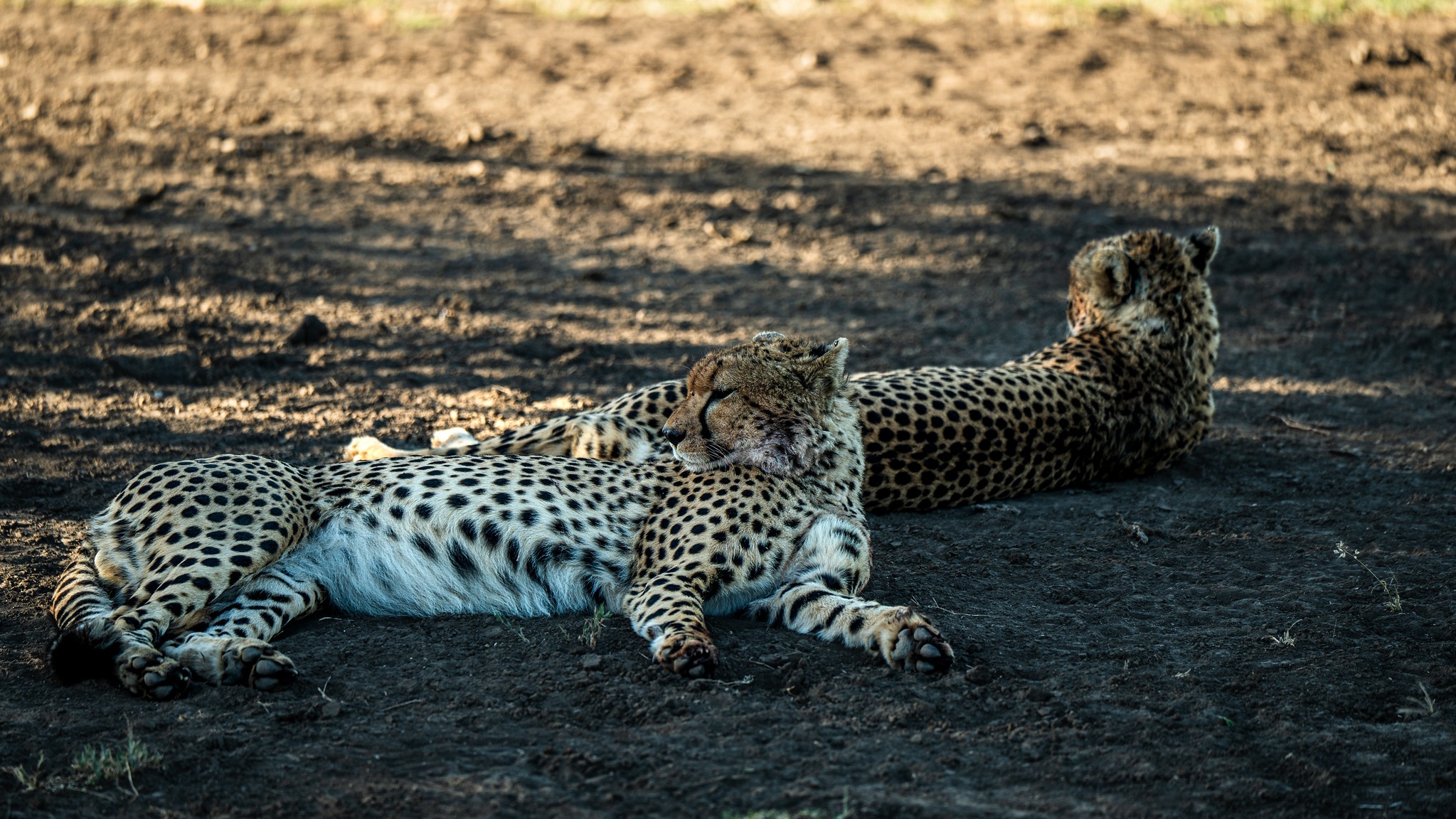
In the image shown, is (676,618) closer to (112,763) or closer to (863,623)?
(863,623)

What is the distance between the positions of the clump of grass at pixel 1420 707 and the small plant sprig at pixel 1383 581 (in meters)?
0.57

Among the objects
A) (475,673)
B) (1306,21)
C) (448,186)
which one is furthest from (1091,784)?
(1306,21)

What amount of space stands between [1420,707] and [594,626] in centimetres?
208

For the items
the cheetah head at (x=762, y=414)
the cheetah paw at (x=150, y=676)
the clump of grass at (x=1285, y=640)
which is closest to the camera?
the cheetah paw at (x=150, y=676)

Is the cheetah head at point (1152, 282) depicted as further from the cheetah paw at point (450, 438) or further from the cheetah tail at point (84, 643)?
the cheetah tail at point (84, 643)

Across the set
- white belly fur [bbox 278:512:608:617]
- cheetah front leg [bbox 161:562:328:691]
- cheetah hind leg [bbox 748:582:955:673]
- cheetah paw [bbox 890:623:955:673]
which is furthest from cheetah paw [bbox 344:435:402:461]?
cheetah paw [bbox 890:623:955:673]

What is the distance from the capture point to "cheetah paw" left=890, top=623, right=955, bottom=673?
3330 millimetres

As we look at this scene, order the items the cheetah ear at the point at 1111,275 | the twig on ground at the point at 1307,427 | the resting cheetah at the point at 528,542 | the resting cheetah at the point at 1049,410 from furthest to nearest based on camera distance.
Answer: the twig on ground at the point at 1307,427 < the cheetah ear at the point at 1111,275 < the resting cheetah at the point at 1049,410 < the resting cheetah at the point at 528,542

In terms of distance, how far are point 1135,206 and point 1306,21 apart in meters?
4.20

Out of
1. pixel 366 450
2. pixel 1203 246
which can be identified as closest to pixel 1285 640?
pixel 1203 246

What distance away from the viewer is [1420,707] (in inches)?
127

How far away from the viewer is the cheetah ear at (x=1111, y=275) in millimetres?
5297

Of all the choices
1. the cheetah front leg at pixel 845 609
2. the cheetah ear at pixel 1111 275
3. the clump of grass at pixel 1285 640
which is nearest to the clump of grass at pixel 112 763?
the cheetah front leg at pixel 845 609

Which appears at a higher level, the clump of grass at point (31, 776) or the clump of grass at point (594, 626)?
the clump of grass at point (31, 776)
